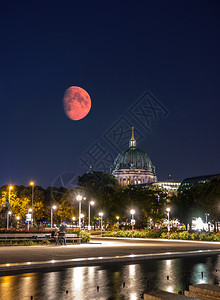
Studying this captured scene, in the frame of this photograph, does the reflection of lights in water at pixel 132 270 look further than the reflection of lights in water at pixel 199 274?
Yes

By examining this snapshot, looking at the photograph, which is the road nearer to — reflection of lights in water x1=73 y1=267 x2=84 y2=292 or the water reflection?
reflection of lights in water x1=73 y1=267 x2=84 y2=292

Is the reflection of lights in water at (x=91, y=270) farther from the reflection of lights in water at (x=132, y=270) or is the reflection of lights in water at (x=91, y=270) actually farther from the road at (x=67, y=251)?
the road at (x=67, y=251)

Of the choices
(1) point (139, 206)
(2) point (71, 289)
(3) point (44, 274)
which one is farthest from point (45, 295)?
(1) point (139, 206)

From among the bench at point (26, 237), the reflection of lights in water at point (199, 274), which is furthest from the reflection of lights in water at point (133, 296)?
the bench at point (26, 237)

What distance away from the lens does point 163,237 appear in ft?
164

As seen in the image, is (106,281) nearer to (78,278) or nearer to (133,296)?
(78,278)

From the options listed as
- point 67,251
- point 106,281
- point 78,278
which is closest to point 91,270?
point 78,278

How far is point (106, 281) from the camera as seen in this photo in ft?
44.1

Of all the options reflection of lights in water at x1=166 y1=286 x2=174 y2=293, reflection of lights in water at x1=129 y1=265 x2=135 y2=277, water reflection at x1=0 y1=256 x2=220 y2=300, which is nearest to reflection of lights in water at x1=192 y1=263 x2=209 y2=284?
water reflection at x1=0 y1=256 x2=220 y2=300

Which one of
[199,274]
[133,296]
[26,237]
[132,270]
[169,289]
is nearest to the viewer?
[133,296]

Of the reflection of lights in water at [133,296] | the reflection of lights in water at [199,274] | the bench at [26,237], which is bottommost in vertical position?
the reflection of lights in water at [199,274]

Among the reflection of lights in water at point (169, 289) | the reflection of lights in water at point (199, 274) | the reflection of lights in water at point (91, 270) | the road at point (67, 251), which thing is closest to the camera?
the reflection of lights in water at point (169, 289)

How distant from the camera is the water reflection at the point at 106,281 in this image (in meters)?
11.1

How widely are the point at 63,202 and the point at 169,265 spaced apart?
249 ft
